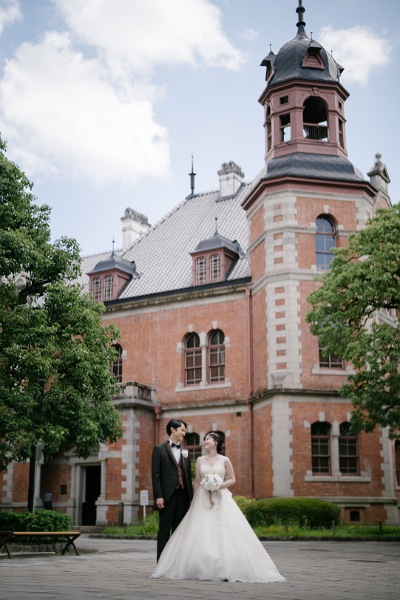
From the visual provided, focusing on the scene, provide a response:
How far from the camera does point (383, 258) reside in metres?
19.9

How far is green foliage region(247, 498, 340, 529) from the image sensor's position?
75.8 ft

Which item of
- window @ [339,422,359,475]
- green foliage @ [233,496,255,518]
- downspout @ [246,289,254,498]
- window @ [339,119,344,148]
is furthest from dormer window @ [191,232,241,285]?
green foliage @ [233,496,255,518]

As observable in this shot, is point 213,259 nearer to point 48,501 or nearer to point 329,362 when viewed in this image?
point 329,362

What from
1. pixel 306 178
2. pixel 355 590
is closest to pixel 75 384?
pixel 355 590

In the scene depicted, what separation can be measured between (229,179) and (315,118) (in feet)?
20.5

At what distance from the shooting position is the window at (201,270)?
103 ft

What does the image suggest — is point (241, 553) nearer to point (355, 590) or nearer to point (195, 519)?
point (195, 519)

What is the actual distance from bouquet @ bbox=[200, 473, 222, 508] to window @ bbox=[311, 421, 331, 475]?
16.9 m

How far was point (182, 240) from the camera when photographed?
116 feet

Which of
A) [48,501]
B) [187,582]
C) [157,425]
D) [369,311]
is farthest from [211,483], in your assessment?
[48,501]

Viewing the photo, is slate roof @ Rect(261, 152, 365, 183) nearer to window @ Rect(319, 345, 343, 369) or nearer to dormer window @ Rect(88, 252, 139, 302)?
window @ Rect(319, 345, 343, 369)

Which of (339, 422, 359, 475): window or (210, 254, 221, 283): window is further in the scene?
(210, 254, 221, 283): window

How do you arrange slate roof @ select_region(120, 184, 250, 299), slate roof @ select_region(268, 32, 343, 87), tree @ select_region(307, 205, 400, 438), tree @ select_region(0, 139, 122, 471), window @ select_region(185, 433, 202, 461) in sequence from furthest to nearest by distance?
slate roof @ select_region(120, 184, 250, 299) → slate roof @ select_region(268, 32, 343, 87) → window @ select_region(185, 433, 202, 461) → tree @ select_region(307, 205, 400, 438) → tree @ select_region(0, 139, 122, 471)

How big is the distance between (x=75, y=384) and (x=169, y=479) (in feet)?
31.4
